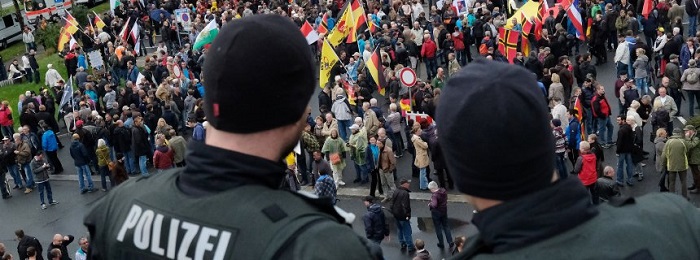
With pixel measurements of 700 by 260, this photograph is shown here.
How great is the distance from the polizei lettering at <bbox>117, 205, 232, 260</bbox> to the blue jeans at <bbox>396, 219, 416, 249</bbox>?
11835 mm

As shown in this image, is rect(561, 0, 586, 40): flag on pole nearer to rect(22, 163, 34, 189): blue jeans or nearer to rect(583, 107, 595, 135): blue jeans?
rect(583, 107, 595, 135): blue jeans

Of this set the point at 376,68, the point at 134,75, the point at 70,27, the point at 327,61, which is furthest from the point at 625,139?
the point at 70,27

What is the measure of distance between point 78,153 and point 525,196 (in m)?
18.2

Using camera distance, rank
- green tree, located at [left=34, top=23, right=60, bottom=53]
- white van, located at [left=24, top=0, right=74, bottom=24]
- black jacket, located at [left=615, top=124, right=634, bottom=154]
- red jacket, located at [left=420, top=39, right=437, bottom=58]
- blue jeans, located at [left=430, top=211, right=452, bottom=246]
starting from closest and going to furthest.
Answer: blue jeans, located at [left=430, top=211, right=452, bottom=246]
black jacket, located at [left=615, top=124, right=634, bottom=154]
red jacket, located at [left=420, top=39, right=437, bottom=58]
green tree, located at [left=34, top=23, right=60, bottom=53]
white van, located at [left=24, top=0, right=74, bottom=24]

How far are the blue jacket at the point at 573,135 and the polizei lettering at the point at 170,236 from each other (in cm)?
1461

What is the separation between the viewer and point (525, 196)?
6.93 ft

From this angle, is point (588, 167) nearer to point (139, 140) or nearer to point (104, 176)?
point (139, 140)

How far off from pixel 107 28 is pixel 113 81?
668 cm

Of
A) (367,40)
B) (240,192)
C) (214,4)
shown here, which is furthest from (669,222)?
(214,4)

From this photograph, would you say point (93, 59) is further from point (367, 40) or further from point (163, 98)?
point (367, 40)

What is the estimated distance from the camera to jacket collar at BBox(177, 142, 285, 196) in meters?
2.39

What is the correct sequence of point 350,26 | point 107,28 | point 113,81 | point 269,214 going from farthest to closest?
point 107,28 → point 113,81 → point 350,26 → point 269,214

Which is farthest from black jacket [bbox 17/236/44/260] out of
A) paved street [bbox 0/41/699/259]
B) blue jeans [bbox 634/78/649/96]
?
blue jeans [bbox 634/78/649/96]

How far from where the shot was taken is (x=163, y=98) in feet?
75.0
